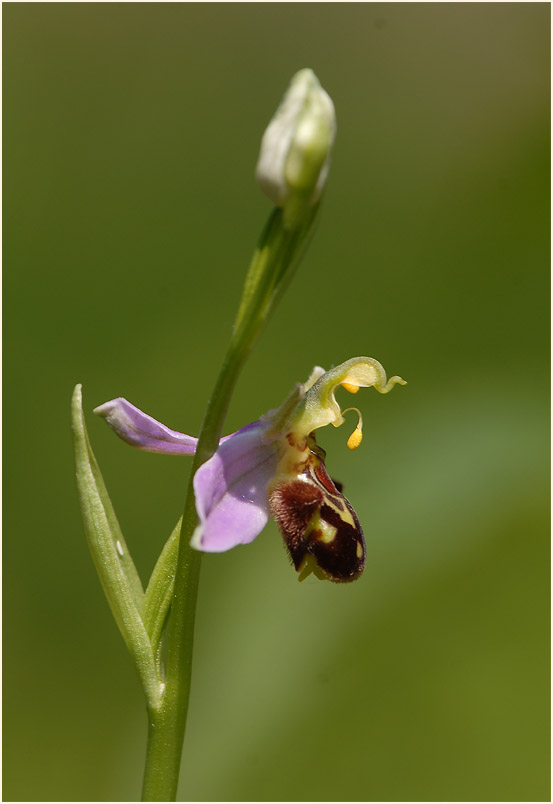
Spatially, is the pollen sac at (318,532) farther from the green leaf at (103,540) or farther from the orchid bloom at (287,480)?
the green leaf at (103,540)

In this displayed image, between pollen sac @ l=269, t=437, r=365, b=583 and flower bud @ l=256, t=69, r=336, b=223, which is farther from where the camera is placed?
pollen sac @ l=269, t=437, r=365, b=583

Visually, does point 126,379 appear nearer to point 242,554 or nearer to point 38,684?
point 242,554

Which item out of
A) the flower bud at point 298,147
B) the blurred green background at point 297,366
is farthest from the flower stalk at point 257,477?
the blurred green background at point 297,366

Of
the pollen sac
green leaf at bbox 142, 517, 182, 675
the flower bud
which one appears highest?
the flower bud

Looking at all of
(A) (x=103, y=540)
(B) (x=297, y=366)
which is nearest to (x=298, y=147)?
(A) (x=103, y=540)

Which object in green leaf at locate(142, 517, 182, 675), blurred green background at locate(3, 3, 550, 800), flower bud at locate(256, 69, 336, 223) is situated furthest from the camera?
blurred green background at locate(3, 3, 550, 800)

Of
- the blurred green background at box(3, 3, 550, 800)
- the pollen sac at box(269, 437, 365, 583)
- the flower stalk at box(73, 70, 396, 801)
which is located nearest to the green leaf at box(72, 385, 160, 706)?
the flower stalk at box(73, 70, 396, 801)

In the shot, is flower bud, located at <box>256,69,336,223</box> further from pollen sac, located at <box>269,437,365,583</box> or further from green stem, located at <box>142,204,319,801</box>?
pollen sac, located at <box>269,437,365,583</box>

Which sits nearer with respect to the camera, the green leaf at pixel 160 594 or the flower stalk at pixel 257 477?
the flower stalk at pixel 257 477

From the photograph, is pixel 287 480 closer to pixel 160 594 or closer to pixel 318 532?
pixel 318 532
